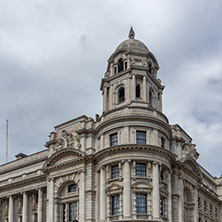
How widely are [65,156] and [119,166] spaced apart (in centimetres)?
1064

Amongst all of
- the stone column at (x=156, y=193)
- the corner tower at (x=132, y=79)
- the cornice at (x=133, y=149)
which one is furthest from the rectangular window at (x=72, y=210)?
the corner tower at (x=132, y=79)

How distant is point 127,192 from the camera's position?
2109 inches

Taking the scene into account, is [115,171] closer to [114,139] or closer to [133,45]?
[114,139]

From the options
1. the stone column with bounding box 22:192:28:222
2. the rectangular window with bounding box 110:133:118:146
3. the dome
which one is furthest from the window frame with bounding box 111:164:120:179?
the dome

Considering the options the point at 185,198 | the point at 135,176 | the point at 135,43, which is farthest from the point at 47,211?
the point at 135,43

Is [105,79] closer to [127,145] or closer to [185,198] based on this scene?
Result: [127,145]

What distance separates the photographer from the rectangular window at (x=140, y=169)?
55500 millimetres

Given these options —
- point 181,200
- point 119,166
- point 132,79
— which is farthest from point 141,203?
point 132,79

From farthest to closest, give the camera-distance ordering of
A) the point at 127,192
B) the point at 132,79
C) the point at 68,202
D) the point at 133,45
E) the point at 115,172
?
1. the point at 133,45
2. the point at 132,79
3. the point at 68,202
4. the point at 115,172
5. the point at 127,192

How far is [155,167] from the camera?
55.7 meters

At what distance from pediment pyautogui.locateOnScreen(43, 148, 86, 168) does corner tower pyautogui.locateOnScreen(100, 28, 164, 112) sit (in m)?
9.13

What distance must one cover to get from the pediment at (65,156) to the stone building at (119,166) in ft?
0.39

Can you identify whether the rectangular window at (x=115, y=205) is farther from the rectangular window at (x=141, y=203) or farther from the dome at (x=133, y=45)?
the dome at (x=133, y=45)

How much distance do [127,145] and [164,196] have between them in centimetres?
890
